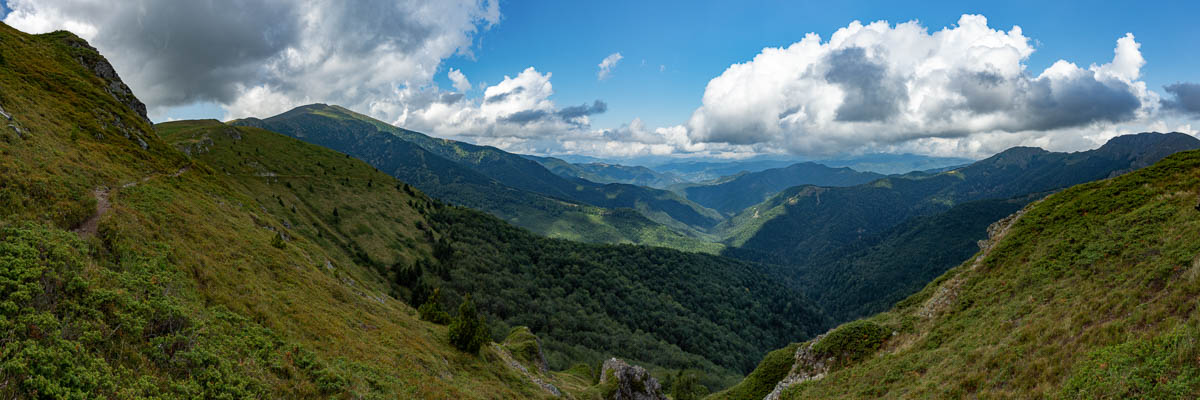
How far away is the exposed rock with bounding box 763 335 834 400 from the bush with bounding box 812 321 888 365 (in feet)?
2.39

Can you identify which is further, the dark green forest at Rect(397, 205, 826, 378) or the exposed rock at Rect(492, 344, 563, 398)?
the dark green forest at Rect(397, 205, 826, 378)

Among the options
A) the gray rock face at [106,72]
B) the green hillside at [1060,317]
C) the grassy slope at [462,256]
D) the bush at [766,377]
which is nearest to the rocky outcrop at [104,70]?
the gray rock face at [106,72]

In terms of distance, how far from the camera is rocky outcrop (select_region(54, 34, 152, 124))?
201 ft

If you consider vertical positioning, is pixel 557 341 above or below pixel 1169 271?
below

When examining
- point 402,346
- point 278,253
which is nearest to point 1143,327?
point 402,346

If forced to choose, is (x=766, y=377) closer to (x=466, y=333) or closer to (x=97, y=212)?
(x=466, y=333)

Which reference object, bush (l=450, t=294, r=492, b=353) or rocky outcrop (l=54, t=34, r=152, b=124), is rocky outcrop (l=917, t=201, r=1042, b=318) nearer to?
bush (l=450, t=294, r=492, b=353)

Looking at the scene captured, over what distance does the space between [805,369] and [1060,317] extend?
1818 cm

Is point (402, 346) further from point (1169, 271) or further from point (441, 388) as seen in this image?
point (1169, 271)

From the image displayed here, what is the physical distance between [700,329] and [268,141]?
190m

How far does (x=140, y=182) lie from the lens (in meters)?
31.0

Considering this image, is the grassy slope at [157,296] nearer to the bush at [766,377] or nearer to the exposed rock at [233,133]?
the bush at [766,377]

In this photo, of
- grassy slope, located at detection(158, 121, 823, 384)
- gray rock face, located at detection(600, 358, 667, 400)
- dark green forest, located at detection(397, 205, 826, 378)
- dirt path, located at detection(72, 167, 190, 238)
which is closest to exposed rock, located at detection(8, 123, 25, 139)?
dirt path, located at detection(72, 167, 190, 238)

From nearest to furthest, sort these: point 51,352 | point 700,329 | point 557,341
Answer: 1. point 51,352
2. point 557,341
3. point 700,329
